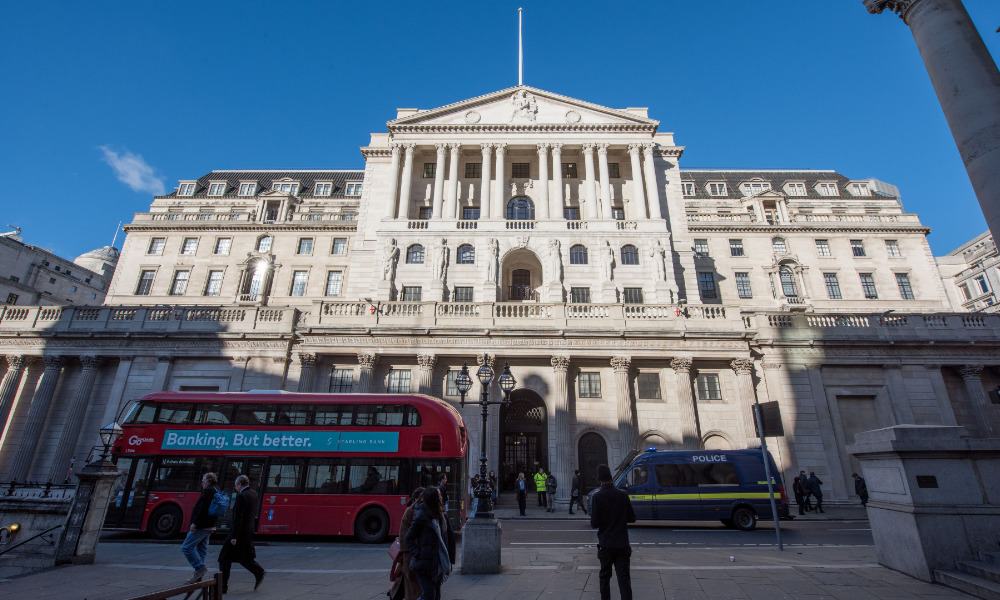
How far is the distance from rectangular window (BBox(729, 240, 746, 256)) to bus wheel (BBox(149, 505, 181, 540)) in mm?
43761

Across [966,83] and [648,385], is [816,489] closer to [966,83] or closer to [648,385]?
[648,385]

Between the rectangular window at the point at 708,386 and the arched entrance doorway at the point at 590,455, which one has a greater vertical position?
the rectangular window at the point at 708,386

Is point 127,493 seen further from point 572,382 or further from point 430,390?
point 572,382

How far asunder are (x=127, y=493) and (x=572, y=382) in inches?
745

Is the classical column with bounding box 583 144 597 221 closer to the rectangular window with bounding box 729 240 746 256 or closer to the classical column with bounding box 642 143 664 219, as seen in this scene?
the classical column with bounding box 642 143 664 219

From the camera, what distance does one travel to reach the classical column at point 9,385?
25359 millimetres

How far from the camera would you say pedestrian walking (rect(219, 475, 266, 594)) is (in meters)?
7.84

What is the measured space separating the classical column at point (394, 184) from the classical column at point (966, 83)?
29.7 metres

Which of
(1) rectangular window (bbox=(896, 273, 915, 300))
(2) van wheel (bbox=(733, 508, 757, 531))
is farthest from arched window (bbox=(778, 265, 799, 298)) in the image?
(2) van wheel (bbox=(733, 508, 757, 531))

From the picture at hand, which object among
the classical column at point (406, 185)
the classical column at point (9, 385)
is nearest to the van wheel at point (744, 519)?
the classical column at point (406, 185)

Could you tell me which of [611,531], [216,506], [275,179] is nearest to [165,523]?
[216,506]

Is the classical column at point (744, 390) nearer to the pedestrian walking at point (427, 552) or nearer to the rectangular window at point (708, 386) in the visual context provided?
the rectangular window at point (708, 386)

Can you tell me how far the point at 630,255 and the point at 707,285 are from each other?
1360cm

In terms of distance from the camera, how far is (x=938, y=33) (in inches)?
347
